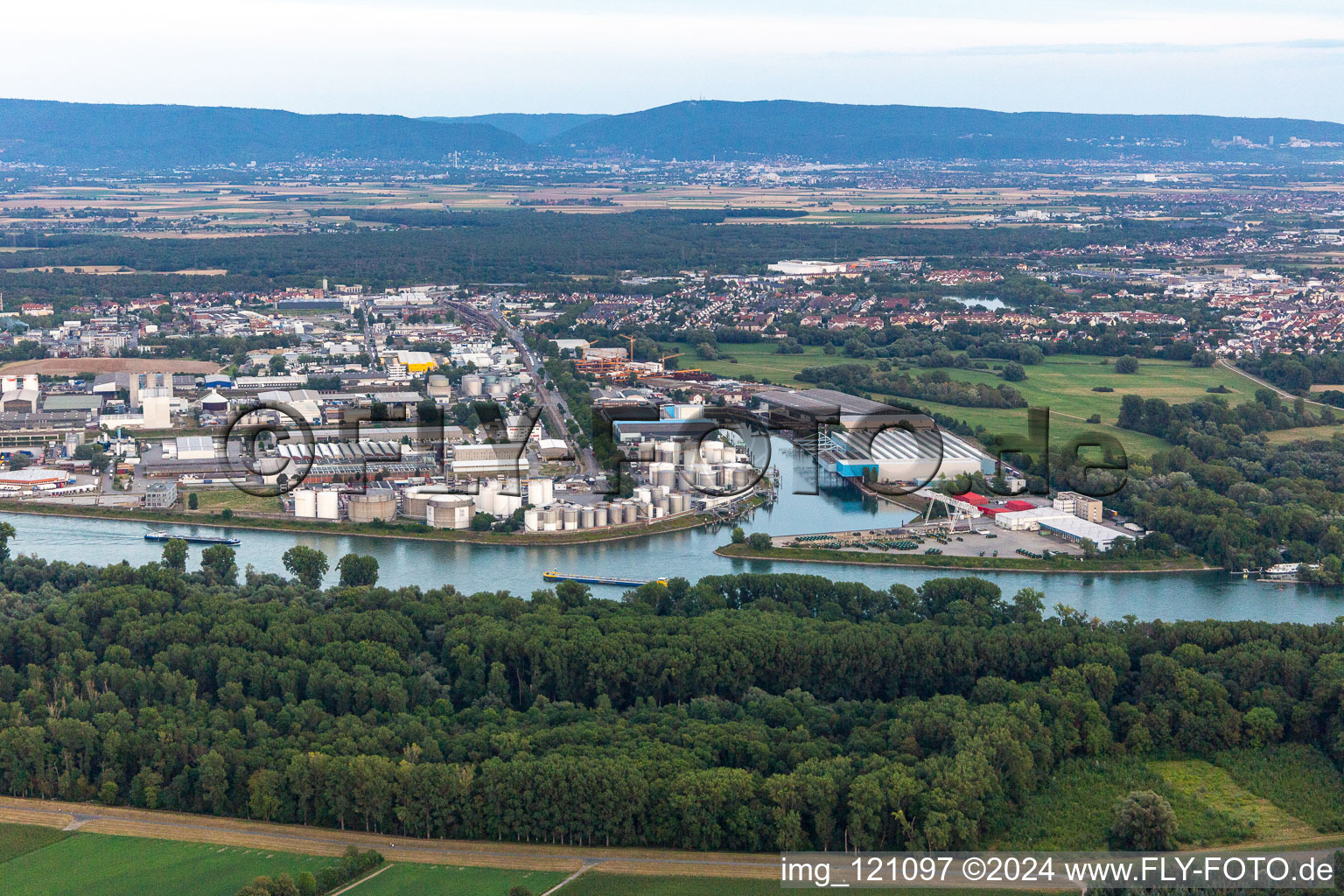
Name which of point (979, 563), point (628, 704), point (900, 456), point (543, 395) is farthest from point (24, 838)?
point (543, 395)

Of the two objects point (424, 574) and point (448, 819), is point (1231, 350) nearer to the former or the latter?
point (424, 574)

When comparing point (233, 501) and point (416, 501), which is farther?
point (233, 501)

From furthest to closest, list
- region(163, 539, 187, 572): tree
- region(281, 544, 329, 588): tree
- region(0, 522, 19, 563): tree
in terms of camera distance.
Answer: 1. region(0, 522, 19, 563): tree
2. region(163, 539, 187, 572): tree
3. region(281, 544, 329, 588): tree

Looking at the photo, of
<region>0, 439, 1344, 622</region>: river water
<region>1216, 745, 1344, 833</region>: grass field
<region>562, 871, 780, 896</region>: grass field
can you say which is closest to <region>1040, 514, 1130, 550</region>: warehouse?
<region>0, 439, 1344, 622</region>: river water

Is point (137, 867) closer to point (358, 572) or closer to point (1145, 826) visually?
point (358, 572)

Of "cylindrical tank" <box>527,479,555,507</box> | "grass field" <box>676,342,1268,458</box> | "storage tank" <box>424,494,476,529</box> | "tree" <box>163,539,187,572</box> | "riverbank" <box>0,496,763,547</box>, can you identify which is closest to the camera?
"tree" <box>163,539,187,572</box>

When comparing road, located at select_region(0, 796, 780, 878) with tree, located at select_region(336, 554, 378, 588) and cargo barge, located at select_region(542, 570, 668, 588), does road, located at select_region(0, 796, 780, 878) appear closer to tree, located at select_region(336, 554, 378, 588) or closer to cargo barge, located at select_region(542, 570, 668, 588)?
tree, located at select_region(336, 554, 378, 588)

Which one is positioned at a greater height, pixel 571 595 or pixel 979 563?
pixel 571 595

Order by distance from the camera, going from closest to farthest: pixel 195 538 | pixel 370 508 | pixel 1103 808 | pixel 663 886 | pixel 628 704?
pixel 663 886, pixel 1103 808, pixel 628 704, pixel 195 538, pixel 370 508
